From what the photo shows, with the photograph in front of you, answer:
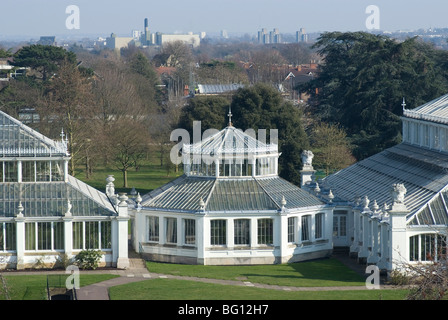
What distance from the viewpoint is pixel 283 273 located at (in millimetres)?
47375

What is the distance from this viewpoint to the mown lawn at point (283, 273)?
45.2 metres

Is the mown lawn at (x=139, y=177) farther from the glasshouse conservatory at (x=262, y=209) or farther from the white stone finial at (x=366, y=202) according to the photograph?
the white stone finial at (x=366, y=202)

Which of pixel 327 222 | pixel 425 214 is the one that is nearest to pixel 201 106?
pixel 327 222

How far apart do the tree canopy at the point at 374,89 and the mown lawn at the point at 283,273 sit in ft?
105

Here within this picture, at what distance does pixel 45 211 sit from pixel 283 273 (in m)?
12.2

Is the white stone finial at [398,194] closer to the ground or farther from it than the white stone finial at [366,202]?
farther from it

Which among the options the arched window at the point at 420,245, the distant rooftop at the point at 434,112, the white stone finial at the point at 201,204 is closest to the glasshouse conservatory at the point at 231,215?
the white stone finial at the point at 201,204

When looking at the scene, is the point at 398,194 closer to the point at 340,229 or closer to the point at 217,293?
the point at 340,229

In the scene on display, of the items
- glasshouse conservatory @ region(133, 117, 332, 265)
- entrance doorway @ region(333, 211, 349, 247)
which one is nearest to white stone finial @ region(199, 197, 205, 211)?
glasshouse conservatory @ region(133, 117, 332, 265)

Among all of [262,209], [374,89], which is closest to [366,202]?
[262,209]

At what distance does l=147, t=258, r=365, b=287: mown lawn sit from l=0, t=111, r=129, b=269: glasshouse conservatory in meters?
2.96

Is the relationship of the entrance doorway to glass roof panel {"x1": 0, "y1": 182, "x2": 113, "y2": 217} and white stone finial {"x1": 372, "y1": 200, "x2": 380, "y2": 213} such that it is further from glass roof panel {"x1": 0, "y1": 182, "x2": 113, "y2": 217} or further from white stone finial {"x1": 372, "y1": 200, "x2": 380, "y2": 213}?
glass roof panel {"x1": 0, "y1": 182, "x2": 113, "y2": 217}
